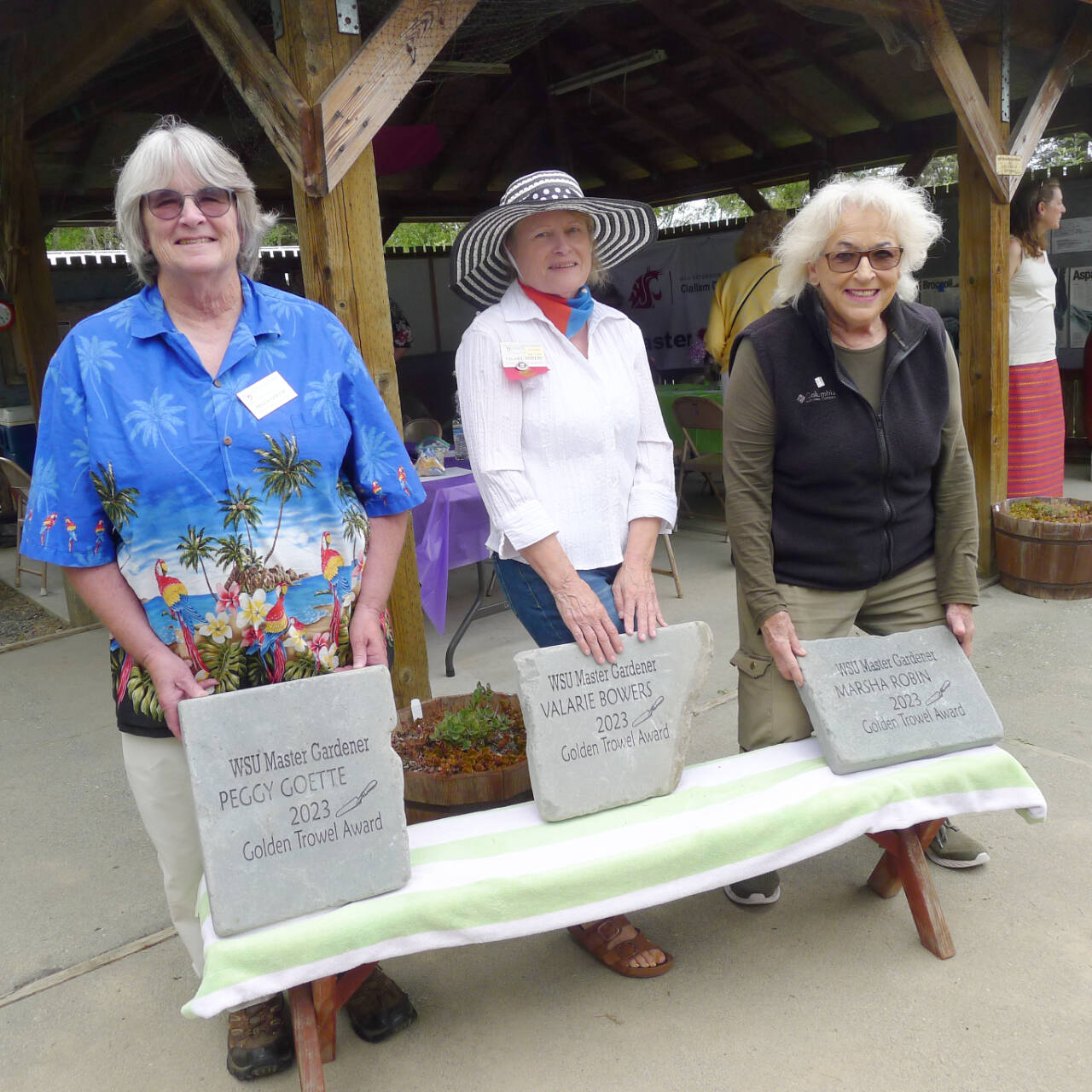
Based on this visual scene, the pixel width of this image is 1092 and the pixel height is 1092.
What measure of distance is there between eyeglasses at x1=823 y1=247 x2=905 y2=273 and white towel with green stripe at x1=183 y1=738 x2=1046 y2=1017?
1066 mm

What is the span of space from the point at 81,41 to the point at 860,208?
125 inches

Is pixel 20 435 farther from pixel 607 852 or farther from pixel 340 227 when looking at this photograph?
pixel 607 852

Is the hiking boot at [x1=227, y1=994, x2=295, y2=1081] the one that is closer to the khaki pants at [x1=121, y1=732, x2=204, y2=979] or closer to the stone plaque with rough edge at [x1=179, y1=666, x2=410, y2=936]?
the khaki pants at [x1=121, y1=732, x2=204, y2=979]

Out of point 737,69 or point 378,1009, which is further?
point 737,69

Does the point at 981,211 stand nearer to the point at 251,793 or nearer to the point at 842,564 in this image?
the point at 842,564

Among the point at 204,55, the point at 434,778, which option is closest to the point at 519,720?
the point at 434,778

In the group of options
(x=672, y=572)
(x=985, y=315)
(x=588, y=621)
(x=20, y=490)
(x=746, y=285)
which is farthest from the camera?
(x=20, y=490)

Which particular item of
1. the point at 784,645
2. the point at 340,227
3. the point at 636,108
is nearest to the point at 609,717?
the point at 784,645

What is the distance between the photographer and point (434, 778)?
205cm

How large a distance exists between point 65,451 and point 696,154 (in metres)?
8.44

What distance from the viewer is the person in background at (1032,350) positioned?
16.0 feet

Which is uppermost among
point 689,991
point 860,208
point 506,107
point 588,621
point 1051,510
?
point 506,107

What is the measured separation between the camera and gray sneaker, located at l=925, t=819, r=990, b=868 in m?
2.39

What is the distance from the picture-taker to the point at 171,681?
5.46ft
